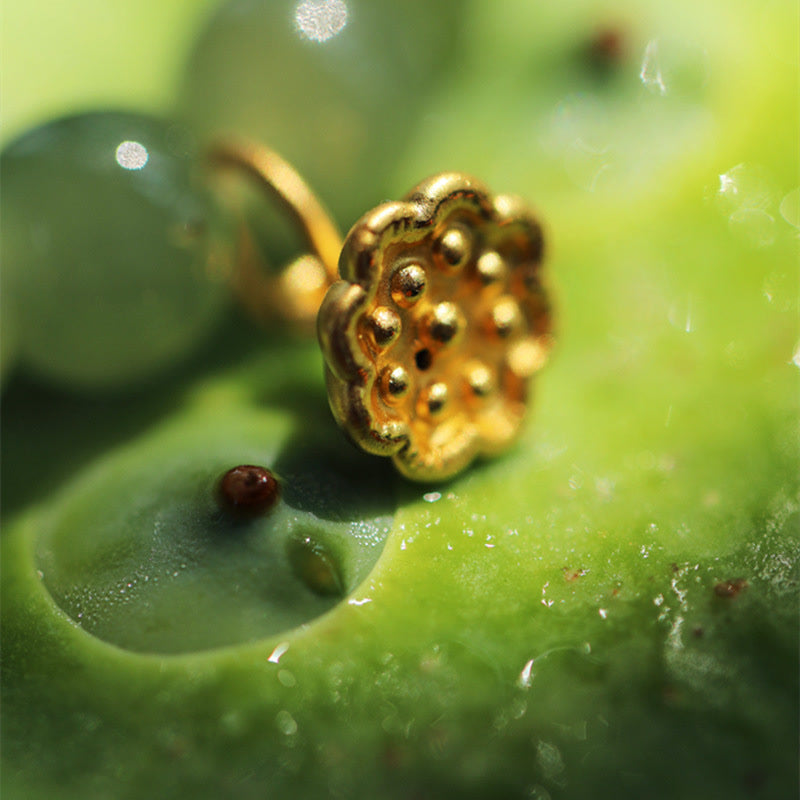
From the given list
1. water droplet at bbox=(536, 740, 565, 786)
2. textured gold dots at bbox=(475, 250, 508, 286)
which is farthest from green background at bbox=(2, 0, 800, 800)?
textured gold dots at bbox=(475, 250, 508, 286)

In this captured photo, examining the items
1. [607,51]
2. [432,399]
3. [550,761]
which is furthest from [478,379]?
[607,51]

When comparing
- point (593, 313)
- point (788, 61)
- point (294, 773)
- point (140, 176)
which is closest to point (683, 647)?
point (294, 773)

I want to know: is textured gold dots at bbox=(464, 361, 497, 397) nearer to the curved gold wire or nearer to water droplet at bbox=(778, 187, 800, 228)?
the curved gold wire

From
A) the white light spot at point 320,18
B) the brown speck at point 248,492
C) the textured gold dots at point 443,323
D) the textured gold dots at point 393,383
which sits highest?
the white light spot at point 320,18

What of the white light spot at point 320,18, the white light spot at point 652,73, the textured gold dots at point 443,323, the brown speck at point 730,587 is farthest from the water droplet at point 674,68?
the brown speck at point 730,587

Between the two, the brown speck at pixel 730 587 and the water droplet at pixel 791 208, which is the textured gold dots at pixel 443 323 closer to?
the brown speck at pixel 730 587

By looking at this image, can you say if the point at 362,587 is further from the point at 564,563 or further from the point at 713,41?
the point at 713,41
